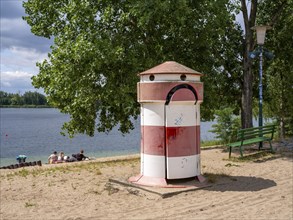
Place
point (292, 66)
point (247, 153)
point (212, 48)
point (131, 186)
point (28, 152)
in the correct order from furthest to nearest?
point (28, 152) → point (292, 66) → point (212, 48) → point (247, 153) → point (131, 186)

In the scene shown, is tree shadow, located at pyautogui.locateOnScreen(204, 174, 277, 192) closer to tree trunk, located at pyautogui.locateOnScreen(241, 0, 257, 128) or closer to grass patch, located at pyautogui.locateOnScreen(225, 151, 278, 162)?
grass patch, located at pyautogui.locateOnScreen(225, 151, 278, 162)

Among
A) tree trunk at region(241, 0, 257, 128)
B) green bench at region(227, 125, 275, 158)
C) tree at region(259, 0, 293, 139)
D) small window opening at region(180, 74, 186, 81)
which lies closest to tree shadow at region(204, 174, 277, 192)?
small window opening at region(180, 74, 186, 81)

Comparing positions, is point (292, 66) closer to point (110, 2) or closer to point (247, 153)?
→ point (247, 153)

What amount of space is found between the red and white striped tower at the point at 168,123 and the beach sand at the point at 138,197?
2.36 ft

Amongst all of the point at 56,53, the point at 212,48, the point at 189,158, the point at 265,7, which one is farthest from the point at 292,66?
the point at 189,158

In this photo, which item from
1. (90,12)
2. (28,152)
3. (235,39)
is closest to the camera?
(90,12)

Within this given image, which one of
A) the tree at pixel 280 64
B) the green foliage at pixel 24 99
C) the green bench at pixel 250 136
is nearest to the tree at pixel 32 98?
the green foliage at pixel 24 99

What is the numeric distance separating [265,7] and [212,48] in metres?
4.11

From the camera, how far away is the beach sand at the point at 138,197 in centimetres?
680

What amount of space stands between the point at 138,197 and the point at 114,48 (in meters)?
7.48

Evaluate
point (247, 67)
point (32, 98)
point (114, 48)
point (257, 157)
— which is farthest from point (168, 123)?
point (32, 98)

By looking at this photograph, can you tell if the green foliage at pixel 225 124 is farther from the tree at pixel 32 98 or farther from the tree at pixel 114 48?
the tree at pixel 32 98

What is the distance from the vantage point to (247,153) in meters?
13.6

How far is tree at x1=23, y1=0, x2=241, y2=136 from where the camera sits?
46.5 ft
